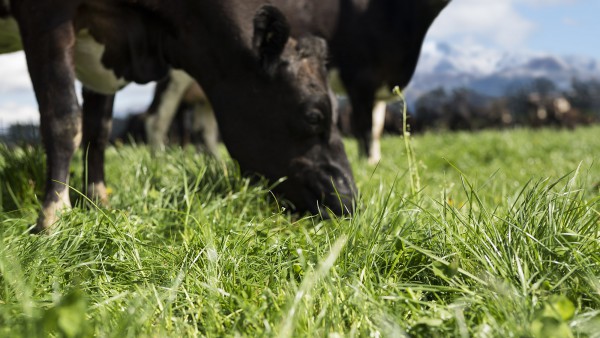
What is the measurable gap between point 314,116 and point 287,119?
0.15m

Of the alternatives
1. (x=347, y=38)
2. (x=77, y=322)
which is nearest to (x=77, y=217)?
(x=77, y=322)

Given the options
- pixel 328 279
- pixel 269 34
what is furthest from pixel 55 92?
pixel 328 279

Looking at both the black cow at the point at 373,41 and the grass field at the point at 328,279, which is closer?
the grass field at the point at 328,279

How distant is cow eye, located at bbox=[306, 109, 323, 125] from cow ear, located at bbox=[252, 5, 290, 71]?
13.2 inches

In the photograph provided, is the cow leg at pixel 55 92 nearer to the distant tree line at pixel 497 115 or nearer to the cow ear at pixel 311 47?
the cow ear at pixel 311 47

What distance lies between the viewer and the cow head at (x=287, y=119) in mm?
3236

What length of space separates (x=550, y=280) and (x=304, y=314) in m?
0.69

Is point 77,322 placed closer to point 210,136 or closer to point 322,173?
point 322,173

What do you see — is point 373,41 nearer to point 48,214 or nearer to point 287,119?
point 287,119

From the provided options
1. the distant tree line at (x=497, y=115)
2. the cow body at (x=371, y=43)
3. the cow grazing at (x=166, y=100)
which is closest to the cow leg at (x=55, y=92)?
the cow body at (x=371, y=43)

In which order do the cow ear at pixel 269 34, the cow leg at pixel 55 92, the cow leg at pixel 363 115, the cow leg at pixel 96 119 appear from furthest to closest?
1. the cow leg at pixel 363 115
2. the cow leg at pixel 96 119
3. the cow ear at pixel 269 34
4. the cow leg at pixel 55 92

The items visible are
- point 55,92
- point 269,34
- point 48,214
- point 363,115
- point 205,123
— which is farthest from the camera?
point 205,123

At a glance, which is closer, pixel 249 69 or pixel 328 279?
pixel 328 279

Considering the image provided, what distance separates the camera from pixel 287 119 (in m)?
3.26
